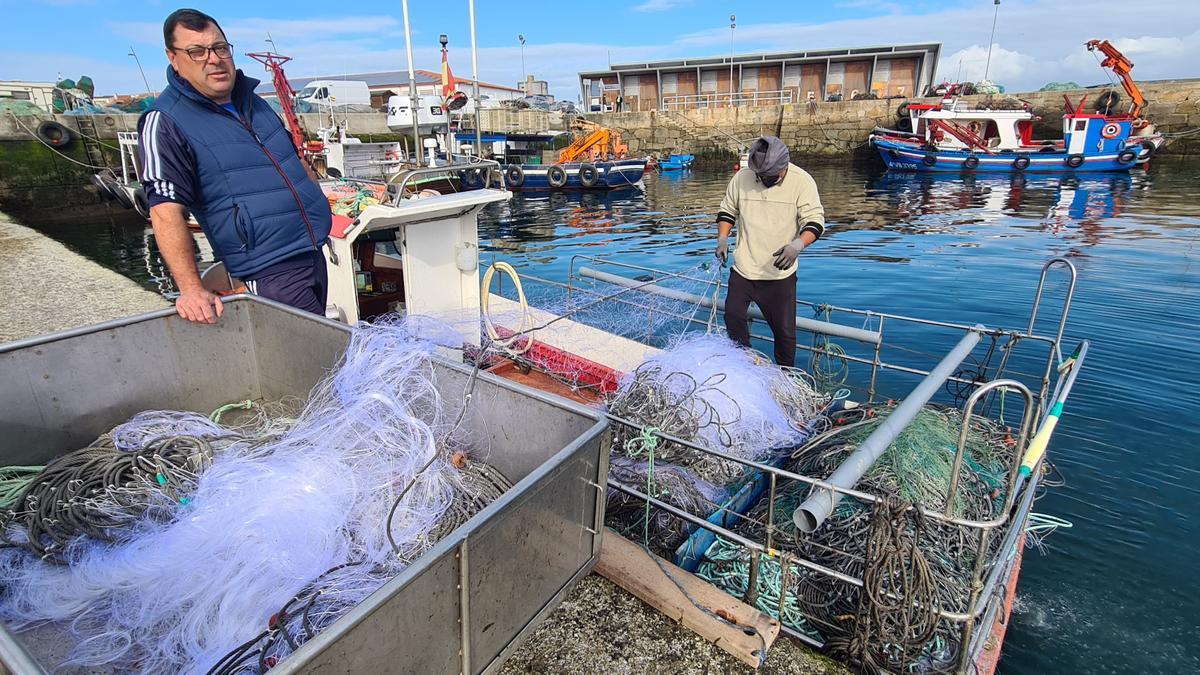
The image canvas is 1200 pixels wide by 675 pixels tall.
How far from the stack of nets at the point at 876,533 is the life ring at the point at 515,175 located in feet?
81.8

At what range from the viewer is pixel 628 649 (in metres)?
2.46

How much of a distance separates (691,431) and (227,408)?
245 cm

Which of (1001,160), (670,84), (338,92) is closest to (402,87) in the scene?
(338,92)

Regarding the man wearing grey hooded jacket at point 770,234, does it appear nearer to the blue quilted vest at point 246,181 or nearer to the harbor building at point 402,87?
the blue quilted vest at point 246,181

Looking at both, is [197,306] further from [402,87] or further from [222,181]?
[402,87]

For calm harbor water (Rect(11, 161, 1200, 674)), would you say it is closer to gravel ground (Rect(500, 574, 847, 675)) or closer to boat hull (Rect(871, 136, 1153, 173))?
boat hull (Rect(871, 136, 1153, 173))

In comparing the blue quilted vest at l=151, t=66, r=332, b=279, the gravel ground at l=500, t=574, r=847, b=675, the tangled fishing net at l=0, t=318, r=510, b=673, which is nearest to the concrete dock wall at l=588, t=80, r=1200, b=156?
the blue quilted vest at l=151, t=66, r=332, b=279

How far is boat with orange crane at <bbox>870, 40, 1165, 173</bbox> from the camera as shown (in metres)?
27.6

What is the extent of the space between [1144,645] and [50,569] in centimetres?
556

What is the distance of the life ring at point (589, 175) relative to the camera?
26.7 metres

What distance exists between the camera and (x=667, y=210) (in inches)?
899

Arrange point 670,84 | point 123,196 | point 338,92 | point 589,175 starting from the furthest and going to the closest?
point 670,84, point 338,92, point 589,175, point 123,196

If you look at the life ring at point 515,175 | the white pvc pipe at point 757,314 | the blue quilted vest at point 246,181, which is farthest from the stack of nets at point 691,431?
the life ring at point 515,175

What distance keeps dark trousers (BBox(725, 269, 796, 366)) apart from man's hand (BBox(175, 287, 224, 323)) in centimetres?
346
